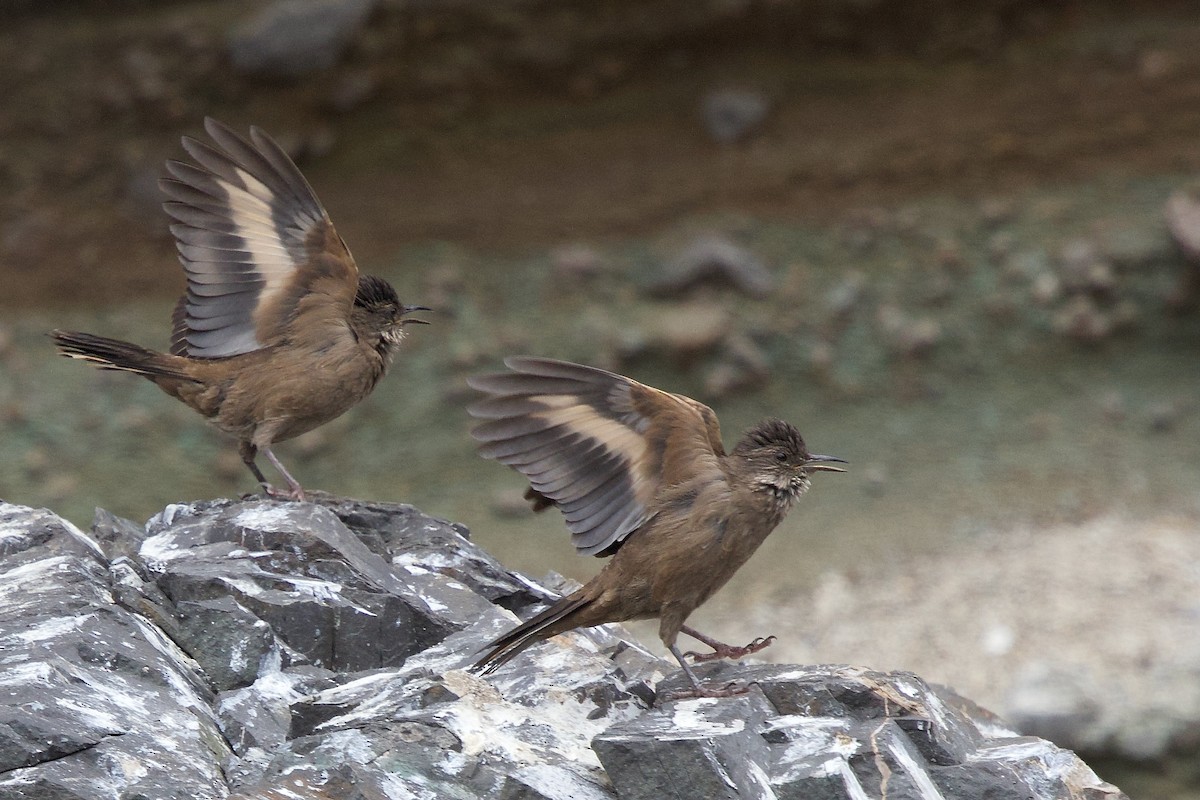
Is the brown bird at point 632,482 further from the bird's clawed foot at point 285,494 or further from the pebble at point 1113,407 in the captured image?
the pebble at point 1113,407

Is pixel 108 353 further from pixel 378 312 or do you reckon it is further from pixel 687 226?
pixel 687 226

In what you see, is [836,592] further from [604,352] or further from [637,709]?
[637,709]

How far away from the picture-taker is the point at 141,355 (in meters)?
6.98

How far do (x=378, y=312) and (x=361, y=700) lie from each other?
2.69m

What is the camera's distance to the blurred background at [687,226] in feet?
40.1

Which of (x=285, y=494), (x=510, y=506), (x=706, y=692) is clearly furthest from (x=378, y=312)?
(x=510, y=506)

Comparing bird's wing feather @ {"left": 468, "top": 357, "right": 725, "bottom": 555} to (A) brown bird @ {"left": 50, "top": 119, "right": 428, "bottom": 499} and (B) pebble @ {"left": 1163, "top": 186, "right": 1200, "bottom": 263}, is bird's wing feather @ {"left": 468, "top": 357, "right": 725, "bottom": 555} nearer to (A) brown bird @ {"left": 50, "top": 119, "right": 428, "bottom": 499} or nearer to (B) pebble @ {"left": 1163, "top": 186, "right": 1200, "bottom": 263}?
(A) brown bird @ {"left": 50, "top": 119, "right": 428, "bottom": 499}

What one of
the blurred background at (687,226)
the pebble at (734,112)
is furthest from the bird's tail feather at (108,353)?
the pebble at (734,112)

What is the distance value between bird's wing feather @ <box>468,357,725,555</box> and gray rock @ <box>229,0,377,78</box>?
840 cm

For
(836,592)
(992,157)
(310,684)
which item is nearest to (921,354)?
(992,157)

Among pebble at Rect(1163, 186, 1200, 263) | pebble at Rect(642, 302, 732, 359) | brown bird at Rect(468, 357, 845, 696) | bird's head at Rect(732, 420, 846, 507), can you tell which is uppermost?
pebble at Rect(1163, 186, 1200, 263)

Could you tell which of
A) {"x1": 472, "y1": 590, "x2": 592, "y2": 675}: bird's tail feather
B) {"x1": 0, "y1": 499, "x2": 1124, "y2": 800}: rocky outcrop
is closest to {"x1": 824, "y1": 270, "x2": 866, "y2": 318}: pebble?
{"x1": 0, "y1": 499, "x2": 1124, "y2": 800}: rocky outcrop

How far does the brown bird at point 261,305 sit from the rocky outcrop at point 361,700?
2.99ft

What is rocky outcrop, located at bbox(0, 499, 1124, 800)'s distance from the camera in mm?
4480
